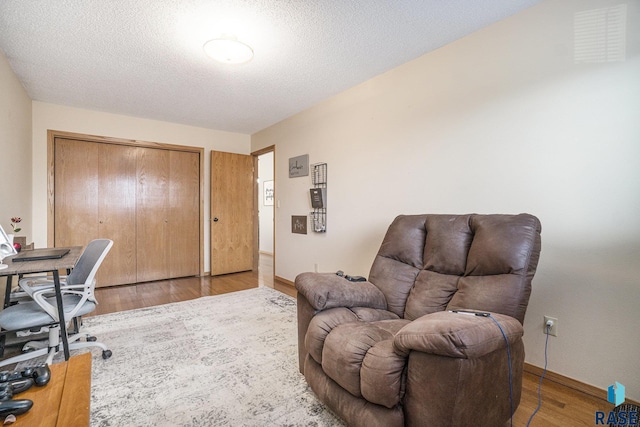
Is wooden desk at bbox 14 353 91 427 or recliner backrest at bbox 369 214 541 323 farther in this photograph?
recliner backrest at bbox 369 214 541 323

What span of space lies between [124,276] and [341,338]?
4.08 metres

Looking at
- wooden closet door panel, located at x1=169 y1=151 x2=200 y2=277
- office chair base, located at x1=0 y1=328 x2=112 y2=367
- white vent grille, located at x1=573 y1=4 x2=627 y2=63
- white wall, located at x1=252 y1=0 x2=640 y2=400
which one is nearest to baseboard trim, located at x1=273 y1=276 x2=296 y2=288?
wooden closet door panel, located at x1=169 y1=151 x2=200 y2=277

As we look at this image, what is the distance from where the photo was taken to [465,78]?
89.0 inches

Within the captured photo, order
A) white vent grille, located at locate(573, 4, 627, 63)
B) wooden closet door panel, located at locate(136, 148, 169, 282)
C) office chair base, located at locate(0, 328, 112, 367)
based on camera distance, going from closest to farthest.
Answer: white vent grille, located at locate(573, 4, 627, 63) → office chair base, located at locate(0, 328, 112, 367) → wooden closet door panel, located at locate(136, 148, 169, 282)

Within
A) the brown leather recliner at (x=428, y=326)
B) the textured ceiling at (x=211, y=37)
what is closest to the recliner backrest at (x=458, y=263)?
the brown leather recliner at (x=428, y=326)

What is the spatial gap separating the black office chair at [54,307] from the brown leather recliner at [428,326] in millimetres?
1537

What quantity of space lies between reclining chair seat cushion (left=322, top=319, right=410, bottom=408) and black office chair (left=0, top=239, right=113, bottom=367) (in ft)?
5.62

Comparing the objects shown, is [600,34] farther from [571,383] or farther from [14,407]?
[14,407]

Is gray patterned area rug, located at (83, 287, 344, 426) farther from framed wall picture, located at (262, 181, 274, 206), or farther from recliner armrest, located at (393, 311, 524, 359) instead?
framed wall picture, located at (262, 181, 274, 206)

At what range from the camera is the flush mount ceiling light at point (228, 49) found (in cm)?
211

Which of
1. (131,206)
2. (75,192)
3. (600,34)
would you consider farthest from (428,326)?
(75,192)

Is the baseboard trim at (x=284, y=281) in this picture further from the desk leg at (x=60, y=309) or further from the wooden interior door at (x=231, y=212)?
the desk leg at (x=60, y=309)

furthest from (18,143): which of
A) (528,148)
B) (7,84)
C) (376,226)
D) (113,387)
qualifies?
(528,148)

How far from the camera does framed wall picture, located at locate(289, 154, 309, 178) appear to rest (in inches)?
154
